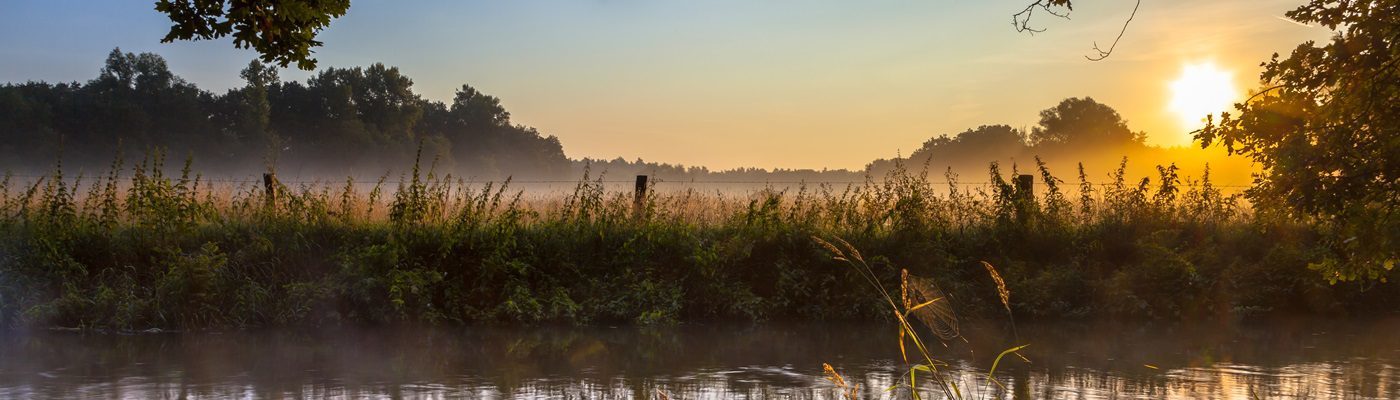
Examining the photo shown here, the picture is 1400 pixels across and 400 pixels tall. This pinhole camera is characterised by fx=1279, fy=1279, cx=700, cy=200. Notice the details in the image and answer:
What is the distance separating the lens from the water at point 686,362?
9.59 m

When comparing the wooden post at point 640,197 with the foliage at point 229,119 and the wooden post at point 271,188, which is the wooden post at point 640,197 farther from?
the foliage at point 229,119

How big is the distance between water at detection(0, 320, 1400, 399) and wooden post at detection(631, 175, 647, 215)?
2.64 m

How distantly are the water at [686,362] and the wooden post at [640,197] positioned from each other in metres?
2.64

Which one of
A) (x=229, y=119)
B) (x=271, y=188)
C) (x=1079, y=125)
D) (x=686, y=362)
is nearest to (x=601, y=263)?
(x=686, y=362)

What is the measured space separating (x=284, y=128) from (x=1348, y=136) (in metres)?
79.4

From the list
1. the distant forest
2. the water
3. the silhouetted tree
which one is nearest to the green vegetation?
the water

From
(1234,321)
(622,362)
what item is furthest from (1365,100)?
(622,362)

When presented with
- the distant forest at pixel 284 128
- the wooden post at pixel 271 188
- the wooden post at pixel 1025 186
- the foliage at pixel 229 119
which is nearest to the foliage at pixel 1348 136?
the wooden post at pixel 1025 186

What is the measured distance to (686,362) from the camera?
37.0ft

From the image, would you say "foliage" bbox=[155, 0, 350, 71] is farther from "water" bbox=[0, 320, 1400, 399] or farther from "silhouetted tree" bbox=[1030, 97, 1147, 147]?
"silhouetted tree" bbox=[1030, 97, 1147, 147]

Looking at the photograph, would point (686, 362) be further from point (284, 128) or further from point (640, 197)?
point (284, 128)

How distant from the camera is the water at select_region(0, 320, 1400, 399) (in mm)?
9586

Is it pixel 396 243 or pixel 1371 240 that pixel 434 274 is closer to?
pixel 396 243

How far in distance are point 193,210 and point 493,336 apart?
177 inches
